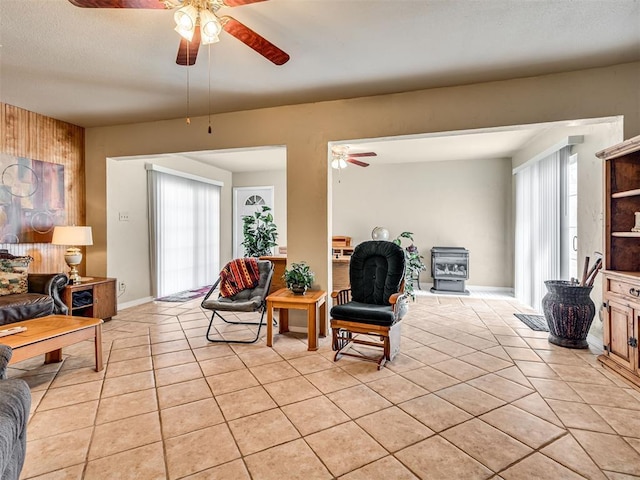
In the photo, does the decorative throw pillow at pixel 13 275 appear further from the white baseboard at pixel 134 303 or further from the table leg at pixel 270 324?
the table leg at pixel 270 324

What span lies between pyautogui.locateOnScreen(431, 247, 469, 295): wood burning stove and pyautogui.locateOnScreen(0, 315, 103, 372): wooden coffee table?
5478mm

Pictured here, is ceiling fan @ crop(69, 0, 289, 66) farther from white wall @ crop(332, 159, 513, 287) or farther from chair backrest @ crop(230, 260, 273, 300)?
white wall @ crop(332, 159, 513, 287)

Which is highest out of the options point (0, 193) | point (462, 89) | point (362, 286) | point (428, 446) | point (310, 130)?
point (462, 89)

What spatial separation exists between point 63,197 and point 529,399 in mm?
5684

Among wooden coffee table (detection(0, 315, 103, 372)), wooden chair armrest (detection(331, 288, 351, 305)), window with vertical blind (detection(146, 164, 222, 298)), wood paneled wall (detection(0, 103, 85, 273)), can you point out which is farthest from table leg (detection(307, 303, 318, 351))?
wood paneled wall (detection(0, 103, 85, 273))

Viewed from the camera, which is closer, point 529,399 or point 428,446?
point 428,446

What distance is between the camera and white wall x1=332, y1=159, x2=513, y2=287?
6367mm

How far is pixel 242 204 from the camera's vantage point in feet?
25.8

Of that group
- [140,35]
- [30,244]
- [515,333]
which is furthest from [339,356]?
[30,244]

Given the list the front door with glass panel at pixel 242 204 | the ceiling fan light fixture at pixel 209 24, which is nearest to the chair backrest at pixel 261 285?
the ceiling fan light fixture at pixel 209 24

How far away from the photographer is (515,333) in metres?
3.79

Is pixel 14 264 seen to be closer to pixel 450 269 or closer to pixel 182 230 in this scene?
pixel 182 230

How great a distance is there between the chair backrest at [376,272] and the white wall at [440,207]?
3525mm

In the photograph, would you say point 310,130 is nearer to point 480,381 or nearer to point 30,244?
point 480,381
